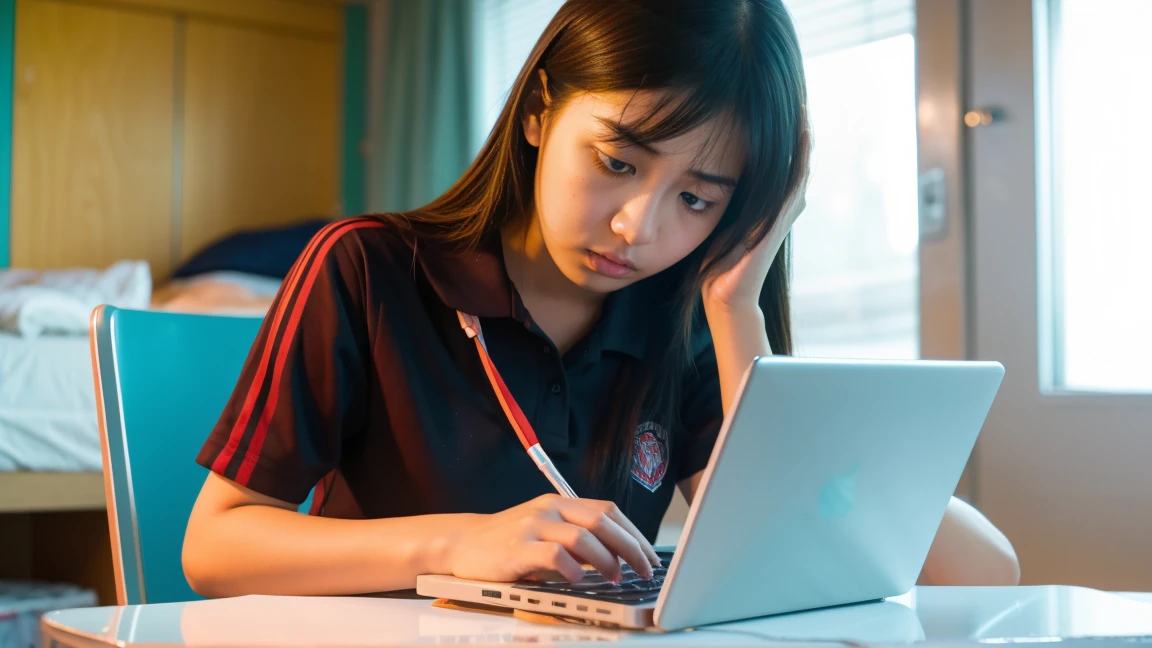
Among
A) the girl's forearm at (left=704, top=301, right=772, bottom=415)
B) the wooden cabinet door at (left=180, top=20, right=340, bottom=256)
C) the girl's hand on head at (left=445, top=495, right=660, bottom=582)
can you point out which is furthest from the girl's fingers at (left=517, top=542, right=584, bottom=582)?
the wooden cabinet door at (left=180, top=20, right=340, bottom=256)

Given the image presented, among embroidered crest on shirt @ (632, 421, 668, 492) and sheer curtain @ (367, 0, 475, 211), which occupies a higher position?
sheer curtain @ (367, 0, 475, 211)

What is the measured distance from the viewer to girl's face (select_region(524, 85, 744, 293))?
0.93 metres

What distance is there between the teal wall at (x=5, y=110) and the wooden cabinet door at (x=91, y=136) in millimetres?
20

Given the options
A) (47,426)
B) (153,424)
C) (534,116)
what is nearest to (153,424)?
(153,424)

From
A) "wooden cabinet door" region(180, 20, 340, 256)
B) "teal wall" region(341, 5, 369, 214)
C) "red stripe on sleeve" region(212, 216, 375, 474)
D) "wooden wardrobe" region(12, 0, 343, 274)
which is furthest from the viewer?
"teal wall" region(341, 5, 369, 214)

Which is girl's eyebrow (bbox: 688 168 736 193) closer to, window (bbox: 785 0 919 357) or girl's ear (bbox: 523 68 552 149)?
girl's ear (bbox: 523 68 552 149)

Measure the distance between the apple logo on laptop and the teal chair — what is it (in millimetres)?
685

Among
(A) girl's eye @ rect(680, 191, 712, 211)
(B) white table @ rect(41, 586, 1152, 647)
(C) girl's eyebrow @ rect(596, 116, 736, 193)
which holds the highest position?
(C) girl's eyebrow @ rect(596, 116, 736, 193)

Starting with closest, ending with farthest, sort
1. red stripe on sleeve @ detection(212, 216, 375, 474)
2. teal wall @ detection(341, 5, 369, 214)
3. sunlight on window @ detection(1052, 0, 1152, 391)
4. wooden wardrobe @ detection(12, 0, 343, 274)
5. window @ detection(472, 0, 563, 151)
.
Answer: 1. red stripe on sleeve @ detection(212, 216, 375, 474)
2. sunlight on window @ detection(1052, 0, 1152, 391)
3. window @ detection(472, 0, 563, 151)
4. wooden wardrobe @ detection(12, 0, 343, 274)
5. teal wall @ detection(341, 5, 369, 214)

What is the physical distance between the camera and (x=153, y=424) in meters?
1.11

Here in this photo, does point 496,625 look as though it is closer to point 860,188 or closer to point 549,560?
point 549,560

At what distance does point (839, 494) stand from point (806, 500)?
3 centimetres

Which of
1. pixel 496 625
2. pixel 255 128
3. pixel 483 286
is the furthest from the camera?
pixel 255 128

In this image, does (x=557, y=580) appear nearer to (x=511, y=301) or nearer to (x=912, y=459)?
(x=912, y=459)
